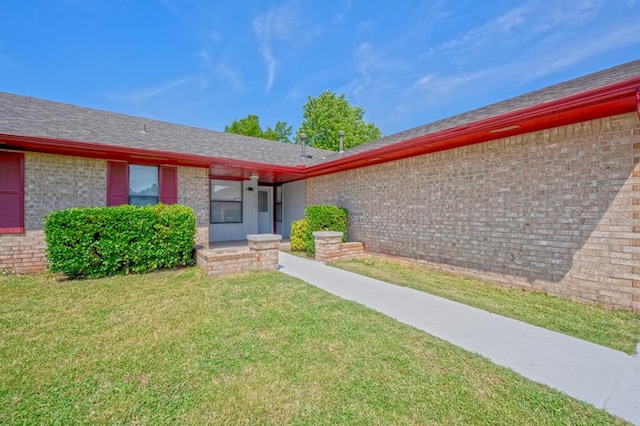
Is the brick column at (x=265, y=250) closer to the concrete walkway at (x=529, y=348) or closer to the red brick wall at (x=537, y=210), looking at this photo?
the concrete walkway at (x=529, y=348)

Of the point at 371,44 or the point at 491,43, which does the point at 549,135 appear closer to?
the point at 491,43

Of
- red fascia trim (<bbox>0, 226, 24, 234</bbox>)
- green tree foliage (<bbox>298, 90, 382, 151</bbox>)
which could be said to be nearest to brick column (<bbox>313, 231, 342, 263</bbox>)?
red fascia trim (<bbox>0, 226, 24, 234</bbox>)

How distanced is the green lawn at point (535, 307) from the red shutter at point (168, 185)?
5.58 m

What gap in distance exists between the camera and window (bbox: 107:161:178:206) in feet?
24.3

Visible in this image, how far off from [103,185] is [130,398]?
6799mm

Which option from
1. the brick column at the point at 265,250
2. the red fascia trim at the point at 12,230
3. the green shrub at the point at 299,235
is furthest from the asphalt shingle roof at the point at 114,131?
the brick column at the point at 265,250

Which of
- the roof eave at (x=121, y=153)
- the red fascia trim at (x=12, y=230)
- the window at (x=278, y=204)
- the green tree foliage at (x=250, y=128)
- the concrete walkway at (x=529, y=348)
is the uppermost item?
the green tree foliage at (x=250, y=128)

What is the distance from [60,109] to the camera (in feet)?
29.3

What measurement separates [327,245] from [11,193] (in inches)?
281

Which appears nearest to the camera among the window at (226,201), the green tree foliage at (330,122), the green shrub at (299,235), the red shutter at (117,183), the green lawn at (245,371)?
the green lawn at (245,371)

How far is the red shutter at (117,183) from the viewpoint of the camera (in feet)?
24.2

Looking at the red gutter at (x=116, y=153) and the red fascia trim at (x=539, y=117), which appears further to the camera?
the red gutter at (x=116, y=153)

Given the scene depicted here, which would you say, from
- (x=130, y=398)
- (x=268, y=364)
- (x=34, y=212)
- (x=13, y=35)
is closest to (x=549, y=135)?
(x=268, y=364)

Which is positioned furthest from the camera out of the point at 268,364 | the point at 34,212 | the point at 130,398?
the point at 34,212
